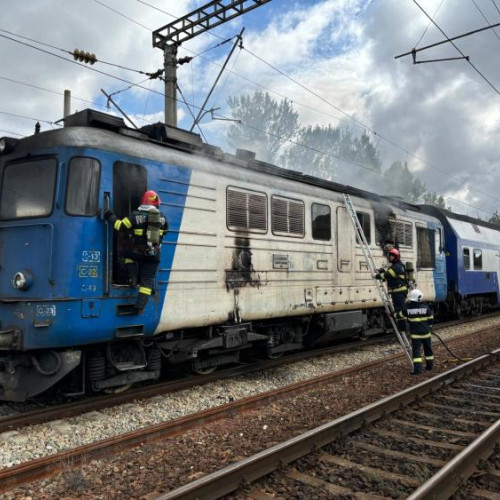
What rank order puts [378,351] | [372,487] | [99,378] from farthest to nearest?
[378,351] → [99,378] → [372,487]

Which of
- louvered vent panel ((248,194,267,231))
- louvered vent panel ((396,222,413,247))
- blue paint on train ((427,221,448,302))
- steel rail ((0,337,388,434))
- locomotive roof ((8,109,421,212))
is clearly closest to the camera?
steel rail ((0,337,388,434))

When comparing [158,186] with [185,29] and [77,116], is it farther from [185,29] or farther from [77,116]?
[185,29]

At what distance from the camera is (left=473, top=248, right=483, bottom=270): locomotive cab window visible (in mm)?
17750

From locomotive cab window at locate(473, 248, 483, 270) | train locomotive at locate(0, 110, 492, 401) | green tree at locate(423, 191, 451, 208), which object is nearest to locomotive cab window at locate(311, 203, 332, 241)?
train locomotive at locate(0, 110, 492, 401)

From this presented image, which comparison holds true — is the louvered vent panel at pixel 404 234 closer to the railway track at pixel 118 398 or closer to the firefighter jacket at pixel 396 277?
the firefighter jacket at pixel 396 277

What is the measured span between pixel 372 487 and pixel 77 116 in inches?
217

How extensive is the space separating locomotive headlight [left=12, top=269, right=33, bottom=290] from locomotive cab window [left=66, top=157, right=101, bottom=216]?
87 cm

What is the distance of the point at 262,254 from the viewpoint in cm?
791

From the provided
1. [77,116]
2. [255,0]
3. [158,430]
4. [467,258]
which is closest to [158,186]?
[77,116]

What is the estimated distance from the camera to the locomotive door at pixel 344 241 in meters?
9.72

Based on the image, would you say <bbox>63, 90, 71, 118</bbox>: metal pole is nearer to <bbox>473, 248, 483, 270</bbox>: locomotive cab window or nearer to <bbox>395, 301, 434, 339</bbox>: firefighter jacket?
<bbox>395, 301, 434, 339</bbox>: firefighter jacket

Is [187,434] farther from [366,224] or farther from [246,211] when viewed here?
[366,224]

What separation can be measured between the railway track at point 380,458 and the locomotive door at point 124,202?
A: 2800 millimetres

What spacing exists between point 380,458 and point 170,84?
34.4 feet
